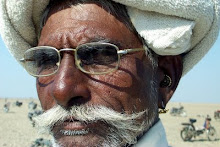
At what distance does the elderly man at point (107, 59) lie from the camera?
179cm

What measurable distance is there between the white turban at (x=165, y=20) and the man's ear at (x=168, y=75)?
14 cm

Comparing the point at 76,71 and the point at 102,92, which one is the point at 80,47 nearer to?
the point at 76,71

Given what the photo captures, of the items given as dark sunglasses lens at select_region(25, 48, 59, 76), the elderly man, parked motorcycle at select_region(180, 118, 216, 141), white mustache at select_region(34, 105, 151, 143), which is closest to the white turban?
the elderly man

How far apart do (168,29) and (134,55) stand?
0.81 feet

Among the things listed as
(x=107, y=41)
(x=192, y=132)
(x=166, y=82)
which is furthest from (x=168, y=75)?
(x=192, y=132)

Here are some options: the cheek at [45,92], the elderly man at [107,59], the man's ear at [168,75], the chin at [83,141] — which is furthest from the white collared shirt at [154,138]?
the cheek at [45,92]

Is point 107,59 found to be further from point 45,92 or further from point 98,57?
point 45,92

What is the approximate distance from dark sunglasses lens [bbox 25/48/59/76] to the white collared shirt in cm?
67

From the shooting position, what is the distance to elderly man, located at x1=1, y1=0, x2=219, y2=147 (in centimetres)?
179

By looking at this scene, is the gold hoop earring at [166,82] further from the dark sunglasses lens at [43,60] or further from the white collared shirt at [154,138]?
the dark sunglasses lens at [43,60]

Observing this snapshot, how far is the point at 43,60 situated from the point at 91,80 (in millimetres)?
406

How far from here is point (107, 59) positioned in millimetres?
1890

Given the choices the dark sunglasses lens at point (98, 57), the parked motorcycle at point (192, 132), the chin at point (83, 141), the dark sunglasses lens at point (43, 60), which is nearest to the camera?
the chin at point (83, 141)

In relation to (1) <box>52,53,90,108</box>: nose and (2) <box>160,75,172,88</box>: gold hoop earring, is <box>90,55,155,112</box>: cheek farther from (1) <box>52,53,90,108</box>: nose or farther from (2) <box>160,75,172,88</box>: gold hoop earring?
(2) <box>160,75,172,88</box>: gold hoop earring
